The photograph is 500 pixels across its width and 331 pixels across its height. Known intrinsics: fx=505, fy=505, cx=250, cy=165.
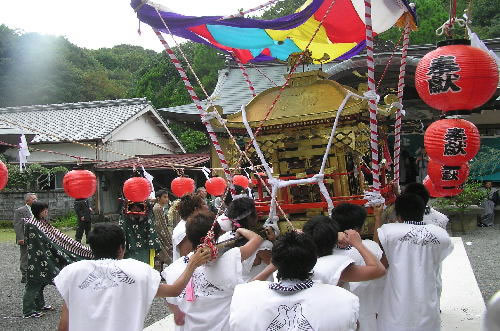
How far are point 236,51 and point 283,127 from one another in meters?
2.34

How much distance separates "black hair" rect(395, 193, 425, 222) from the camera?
4.09 m

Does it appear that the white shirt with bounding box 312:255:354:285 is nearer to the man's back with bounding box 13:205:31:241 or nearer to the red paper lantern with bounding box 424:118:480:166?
the red paper lantern with bounding box 424:118:480:166

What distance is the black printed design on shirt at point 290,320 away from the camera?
7.85ft

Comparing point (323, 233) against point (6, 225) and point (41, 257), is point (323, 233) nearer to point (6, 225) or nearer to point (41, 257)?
point (41, 257)

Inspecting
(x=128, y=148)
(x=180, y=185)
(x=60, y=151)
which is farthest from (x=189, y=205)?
(x=128, y=148)

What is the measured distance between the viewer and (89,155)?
22.5 meters

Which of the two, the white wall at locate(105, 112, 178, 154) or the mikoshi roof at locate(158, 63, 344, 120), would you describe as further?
the white wall at locate(105, 112, 178, 154)

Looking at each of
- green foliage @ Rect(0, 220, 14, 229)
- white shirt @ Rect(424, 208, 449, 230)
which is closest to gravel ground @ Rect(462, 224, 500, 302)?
white shirt @ Rect(424, 208, 449, 230)

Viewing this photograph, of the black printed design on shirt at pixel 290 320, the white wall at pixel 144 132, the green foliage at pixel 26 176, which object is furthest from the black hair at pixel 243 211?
the white wall at pixel 144 132

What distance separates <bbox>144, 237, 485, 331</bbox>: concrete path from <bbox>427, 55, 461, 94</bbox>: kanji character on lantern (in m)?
2.69

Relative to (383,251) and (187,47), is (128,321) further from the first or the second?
(187,47)

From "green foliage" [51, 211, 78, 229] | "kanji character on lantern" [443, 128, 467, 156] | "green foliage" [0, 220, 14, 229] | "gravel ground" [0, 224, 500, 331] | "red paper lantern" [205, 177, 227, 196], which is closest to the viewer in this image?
"kanji character on lantern" [443, 128, 467, 156]

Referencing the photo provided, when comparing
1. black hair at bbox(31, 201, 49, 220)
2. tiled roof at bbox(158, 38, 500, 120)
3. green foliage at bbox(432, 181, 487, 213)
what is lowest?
green foliage at bbox(432, 181, 487, 213)

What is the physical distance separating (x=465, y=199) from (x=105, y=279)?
469 inches
